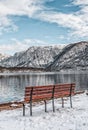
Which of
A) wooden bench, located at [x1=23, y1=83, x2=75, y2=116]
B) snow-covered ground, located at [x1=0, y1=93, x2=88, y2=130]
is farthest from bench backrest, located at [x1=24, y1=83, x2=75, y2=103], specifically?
snow-covered ground, located at [x1=0, y1=93, x2=88, y2=130]

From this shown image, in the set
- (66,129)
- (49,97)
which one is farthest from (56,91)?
(66,129)

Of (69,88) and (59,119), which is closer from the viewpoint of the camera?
(59,119)

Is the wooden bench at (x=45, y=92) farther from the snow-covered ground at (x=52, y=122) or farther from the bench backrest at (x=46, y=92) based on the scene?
the snow-covered ground at (x=52, y=122)

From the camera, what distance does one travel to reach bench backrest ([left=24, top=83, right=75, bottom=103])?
20500 mm

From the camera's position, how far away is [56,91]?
22.8m

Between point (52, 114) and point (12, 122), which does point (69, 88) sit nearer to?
point (52, 114)

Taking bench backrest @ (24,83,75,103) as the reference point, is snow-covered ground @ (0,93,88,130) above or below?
below

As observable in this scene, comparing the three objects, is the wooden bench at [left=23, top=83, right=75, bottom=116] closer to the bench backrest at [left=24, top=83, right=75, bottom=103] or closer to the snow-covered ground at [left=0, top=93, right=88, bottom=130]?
the bench backrest at [left=24, top=83, right=75, bottom=103]

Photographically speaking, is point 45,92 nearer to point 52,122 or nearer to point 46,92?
point 46,92

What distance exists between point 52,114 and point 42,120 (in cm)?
206

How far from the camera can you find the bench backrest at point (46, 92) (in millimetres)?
20500

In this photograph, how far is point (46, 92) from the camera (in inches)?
856

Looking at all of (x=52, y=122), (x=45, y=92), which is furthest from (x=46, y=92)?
(x=52, y=122)

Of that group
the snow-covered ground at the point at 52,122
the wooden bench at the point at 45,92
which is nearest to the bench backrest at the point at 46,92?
the wooden bench at the point at 45,92
